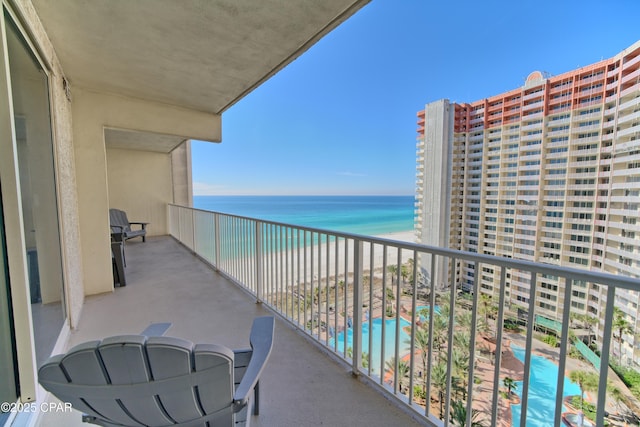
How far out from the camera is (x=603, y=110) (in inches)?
184

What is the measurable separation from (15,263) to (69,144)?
86.0 inches

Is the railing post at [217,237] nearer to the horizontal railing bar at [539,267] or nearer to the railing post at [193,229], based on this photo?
the railing post at [193,229]

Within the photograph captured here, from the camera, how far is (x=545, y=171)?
553 centimetres

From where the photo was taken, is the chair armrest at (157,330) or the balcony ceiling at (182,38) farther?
the balcony ceiling at (182,38)

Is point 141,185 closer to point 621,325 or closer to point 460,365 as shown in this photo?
point 460,365

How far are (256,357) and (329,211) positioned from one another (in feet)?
103

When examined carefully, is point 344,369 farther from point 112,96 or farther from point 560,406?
point 112,96

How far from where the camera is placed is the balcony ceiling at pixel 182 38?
1.73 m

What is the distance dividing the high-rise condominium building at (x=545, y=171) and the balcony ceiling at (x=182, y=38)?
253cm

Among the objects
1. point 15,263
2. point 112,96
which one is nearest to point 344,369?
point 15,263

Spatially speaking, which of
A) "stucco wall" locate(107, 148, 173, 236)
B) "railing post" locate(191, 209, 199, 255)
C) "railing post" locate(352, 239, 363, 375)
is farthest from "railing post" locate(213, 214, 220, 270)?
"stucco wall" locate(107, 148, 173, 236)

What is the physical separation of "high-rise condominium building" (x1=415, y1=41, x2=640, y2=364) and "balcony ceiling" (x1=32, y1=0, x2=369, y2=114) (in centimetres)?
253

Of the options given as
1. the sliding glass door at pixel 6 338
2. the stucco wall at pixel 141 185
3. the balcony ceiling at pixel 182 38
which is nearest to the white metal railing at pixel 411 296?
the balcony ceiling at pixel 182 38

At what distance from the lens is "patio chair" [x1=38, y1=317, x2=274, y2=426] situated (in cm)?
71
